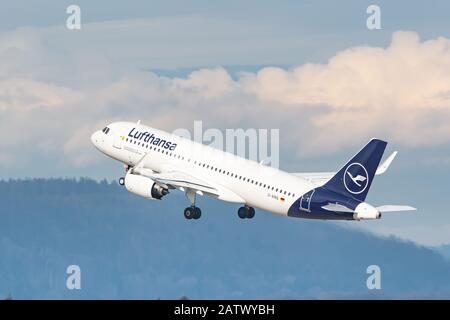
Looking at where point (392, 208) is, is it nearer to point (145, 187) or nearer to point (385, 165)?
point (385, 165)

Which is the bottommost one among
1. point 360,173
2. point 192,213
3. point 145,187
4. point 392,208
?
point 392,208

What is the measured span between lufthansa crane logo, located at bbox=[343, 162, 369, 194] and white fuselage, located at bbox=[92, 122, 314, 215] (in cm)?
404

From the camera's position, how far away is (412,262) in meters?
184

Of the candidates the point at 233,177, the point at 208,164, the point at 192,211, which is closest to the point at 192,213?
the point at 192,211

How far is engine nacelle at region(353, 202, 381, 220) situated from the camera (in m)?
111

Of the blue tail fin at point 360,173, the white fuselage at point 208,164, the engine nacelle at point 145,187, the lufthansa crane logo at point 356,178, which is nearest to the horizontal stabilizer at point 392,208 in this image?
the blue tail fin at point 360,173

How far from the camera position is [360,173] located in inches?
4368

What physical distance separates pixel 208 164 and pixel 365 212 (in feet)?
55.8

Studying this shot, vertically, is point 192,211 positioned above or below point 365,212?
above

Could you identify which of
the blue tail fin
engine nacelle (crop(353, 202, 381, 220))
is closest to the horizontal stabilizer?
engine nacelle (crop(353, 202, 381, 220))

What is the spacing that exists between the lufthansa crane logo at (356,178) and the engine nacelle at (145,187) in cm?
1825

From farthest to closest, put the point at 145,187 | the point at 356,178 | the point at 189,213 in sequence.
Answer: the point at 189,213 < the point at 145,187 < the point at 356,178
